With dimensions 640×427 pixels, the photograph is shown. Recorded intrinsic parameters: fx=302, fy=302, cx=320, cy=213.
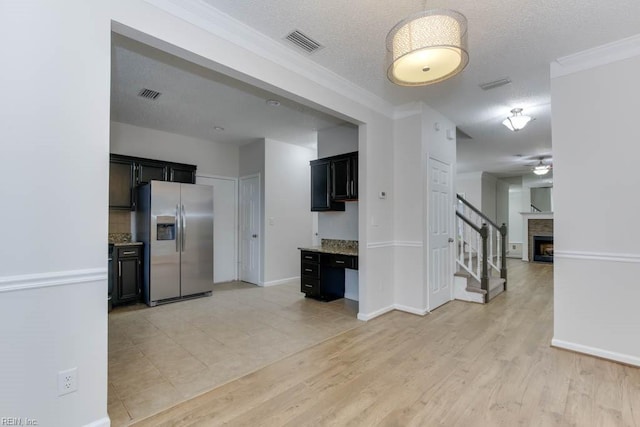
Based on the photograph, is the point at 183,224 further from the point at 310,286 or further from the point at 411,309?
the point at 411,309

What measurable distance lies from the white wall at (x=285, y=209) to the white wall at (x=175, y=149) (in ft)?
3.24

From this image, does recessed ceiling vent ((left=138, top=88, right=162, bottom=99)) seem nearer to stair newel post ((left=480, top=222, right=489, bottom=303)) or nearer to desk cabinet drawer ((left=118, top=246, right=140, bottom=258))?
desk cabinet drawer ((left=118, top=246, right=140, bottom=258))

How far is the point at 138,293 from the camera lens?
4.52 meters

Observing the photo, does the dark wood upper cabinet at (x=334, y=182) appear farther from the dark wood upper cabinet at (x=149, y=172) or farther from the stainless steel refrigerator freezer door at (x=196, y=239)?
the dark wood upper cabinet at (x=149, y=172)

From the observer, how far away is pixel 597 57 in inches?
110

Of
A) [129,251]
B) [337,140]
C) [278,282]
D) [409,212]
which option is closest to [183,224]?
[129,251]

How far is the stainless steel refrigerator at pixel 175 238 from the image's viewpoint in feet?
14.6

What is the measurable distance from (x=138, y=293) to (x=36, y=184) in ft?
11.4

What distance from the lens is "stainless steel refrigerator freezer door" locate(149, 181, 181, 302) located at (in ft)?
14.5

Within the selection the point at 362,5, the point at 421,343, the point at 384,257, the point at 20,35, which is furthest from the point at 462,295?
the point at 20,35

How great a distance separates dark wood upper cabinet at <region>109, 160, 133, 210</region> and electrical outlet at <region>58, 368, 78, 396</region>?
3456 millimetres

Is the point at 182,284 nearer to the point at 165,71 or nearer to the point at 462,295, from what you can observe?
the point at 165,71

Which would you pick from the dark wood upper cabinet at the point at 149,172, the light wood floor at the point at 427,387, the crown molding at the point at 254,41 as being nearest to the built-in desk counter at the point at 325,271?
the light wood floor at the point at 427,387

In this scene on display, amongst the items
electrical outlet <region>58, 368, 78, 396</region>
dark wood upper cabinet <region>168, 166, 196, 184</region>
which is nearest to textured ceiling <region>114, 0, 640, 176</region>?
dark wood upper cabinet <region>168, 166, 196, 184</region>
